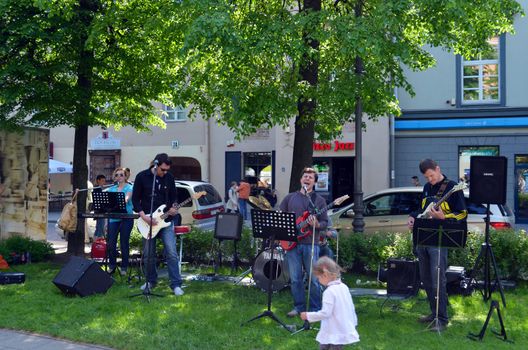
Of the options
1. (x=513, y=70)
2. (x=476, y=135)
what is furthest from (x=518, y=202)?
(x=513, y=70)

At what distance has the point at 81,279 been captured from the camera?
26.7 ft

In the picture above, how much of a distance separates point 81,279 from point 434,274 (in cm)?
468

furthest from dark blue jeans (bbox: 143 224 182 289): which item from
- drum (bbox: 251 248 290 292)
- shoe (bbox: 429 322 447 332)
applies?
shoe (bbox: 429 322 447 332)

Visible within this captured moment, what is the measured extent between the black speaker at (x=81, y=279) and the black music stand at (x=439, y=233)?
4436mm

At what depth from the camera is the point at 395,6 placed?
780cm

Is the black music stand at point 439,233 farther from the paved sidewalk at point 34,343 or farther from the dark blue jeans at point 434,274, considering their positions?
the paved sidewalk at point 34,343

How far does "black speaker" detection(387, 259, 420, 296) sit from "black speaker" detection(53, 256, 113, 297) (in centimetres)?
398

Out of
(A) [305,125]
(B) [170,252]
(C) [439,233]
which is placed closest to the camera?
(C) [439,233]

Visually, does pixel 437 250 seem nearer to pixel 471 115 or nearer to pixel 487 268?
pixel 487 268

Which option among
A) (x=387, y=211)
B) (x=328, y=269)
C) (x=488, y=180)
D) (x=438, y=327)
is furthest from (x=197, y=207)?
(x=328, y=269)

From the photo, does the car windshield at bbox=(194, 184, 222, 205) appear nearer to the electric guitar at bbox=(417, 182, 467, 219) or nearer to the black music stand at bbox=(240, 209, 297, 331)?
the black music stand at bbox=(240, 209, 297, 331)

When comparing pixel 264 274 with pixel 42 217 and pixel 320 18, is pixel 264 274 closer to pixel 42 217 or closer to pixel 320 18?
pixel 320 18

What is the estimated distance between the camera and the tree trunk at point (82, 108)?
34.9ft

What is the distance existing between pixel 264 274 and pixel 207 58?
3.40 m
